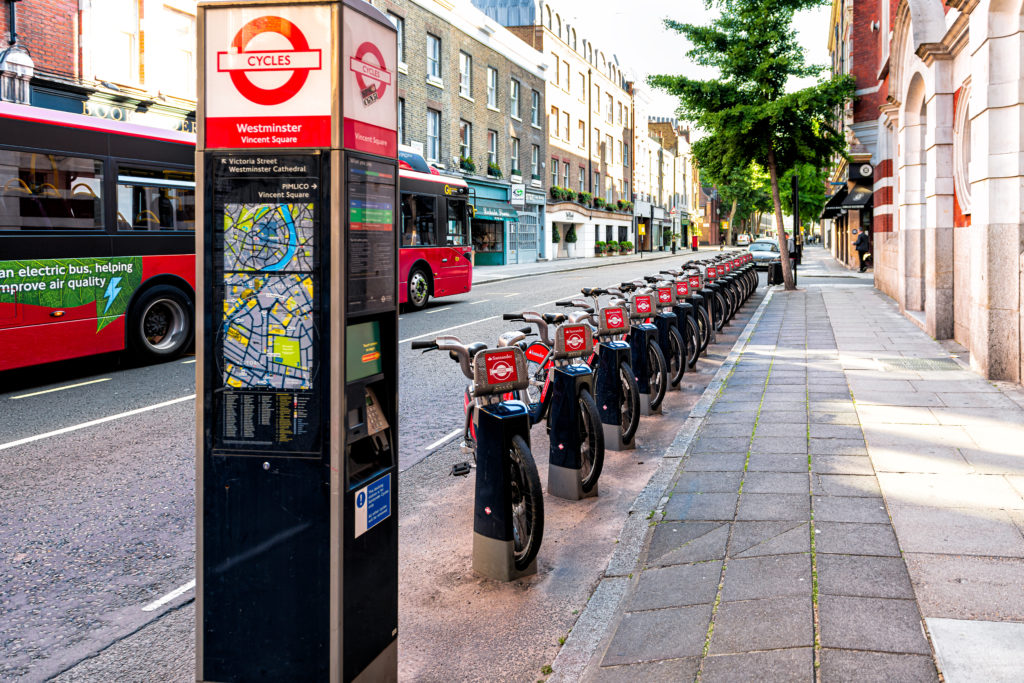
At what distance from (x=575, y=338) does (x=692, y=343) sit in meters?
5.18

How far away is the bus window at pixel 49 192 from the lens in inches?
367

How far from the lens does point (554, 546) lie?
4645mm

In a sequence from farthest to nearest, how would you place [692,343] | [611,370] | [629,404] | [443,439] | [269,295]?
[692,343]
[443,439]
[629,404]
[611,370]
[269,295]

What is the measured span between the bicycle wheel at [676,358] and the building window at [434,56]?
2647 cm

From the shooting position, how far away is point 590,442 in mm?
5371

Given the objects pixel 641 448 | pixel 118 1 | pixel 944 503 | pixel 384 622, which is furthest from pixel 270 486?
pixel 118 1

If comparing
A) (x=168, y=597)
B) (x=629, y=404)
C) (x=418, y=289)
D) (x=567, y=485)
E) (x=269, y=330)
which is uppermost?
(x=418, y=289)

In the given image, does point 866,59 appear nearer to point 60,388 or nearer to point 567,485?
point 60,388

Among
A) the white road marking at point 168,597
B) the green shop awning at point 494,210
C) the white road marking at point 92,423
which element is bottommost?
the white road marking at point 168,597

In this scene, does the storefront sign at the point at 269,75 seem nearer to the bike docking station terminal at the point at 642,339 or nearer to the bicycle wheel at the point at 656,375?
the bike docking station terminal at the point at 642,339

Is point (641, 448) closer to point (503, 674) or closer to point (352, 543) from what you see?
point (503, 674)

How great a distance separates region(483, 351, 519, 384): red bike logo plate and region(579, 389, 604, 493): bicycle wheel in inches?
38.1

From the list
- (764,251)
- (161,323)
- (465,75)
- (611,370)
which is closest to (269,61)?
(611,370)

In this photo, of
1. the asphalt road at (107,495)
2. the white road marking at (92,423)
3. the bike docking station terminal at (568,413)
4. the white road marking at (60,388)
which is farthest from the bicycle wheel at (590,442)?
the white road marking at (60,388)
